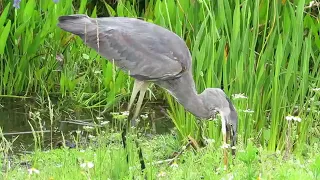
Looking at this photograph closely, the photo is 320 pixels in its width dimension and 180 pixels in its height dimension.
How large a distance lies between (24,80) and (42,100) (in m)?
0.26

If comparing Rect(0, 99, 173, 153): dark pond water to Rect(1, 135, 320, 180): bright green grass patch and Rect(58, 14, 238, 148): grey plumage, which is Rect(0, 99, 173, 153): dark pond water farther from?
Rect(58, 14, 238, 148): grey plumage

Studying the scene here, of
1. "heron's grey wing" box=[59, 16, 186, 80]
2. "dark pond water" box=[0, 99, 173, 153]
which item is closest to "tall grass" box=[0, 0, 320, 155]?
"dark pond water" box=[0, 99, 173, 153]

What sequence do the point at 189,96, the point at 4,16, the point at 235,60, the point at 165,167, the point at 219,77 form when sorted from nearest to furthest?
the point at 165,167 → the point at 189,96 → the point at 235,60 → the point at 219,77 → the point at 4,16

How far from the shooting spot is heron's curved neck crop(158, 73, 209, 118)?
488 cm

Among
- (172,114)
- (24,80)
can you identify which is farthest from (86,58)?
(172,114)

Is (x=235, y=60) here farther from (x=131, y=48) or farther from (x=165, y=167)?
(x=165, y=167)

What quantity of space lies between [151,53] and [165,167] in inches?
29.5

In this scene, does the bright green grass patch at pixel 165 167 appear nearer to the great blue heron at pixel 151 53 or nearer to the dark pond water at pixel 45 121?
the great blue heron at pixel 151 53

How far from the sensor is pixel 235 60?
506 cm

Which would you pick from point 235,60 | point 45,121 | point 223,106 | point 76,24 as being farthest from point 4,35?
point 223,106

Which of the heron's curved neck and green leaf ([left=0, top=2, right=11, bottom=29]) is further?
green leaf ([left=0, top=2, right=11, bottom=29])

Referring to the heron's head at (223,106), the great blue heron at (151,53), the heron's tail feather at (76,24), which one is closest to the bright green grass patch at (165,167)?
the heron's head at (223,106)

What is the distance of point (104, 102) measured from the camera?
6242 mm

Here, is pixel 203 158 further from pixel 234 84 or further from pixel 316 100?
pixel 316 100
